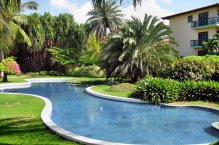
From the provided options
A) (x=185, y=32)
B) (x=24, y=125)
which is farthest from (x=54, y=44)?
(x=24, y=125)

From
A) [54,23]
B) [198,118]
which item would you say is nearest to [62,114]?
[198,118]

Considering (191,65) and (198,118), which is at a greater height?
(191,65)

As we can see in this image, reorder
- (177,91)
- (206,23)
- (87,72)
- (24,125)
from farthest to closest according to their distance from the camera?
(206,23) < (87,72) < (177,91) < (24,125)

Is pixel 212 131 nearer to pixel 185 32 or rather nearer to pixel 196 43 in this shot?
pixel 196 43

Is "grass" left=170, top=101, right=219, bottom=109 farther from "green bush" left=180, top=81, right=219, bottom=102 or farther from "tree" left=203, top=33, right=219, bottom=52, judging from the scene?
"tree" left=203, top=33, right=219, bottom=52

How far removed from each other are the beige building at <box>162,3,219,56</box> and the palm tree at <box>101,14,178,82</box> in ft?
A: 52.8

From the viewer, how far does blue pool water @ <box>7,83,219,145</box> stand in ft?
34.7

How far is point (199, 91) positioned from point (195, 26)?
26.7m

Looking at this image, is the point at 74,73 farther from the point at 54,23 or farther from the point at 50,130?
the point at 50,130

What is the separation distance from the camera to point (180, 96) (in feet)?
57.8

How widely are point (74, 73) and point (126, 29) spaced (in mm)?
15568

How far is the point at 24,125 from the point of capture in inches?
436

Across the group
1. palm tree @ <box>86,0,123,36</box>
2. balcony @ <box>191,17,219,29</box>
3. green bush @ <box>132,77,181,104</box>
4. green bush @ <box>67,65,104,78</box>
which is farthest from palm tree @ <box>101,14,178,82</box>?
palm tree @ <box>86,0,123,36</box>

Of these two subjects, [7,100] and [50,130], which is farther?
[7,100]
